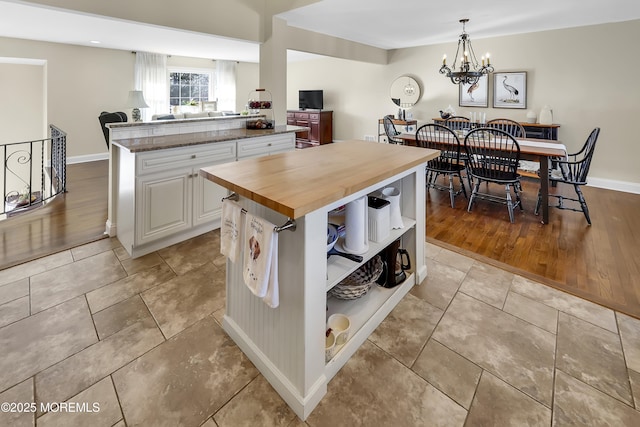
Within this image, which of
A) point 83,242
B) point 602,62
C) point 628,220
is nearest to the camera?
point 83,242

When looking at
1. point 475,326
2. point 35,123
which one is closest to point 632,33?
point 475,326

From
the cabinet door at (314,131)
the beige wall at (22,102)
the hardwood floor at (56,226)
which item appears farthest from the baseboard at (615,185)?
the beige wall at (22,102)

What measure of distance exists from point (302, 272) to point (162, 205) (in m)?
1.88

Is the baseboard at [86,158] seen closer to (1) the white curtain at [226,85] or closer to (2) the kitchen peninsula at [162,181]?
(1) the white curtain at [226,85]

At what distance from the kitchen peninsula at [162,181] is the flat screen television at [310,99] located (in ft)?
16.8

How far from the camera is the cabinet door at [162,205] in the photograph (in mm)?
2494

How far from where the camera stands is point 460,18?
423 cm

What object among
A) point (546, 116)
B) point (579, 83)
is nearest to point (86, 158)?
point (546, 116)

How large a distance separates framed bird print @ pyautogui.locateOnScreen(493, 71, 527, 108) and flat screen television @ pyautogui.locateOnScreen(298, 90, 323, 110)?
389 cm

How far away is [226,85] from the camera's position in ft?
28.1

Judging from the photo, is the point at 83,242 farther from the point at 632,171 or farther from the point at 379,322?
the point at 632,171

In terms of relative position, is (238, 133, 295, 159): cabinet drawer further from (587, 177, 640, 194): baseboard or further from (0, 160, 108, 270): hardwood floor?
(587, 177, 640, 194): baseboard

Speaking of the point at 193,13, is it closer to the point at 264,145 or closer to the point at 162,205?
the point at 264,145

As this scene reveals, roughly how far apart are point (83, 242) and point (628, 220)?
544 centimetres
